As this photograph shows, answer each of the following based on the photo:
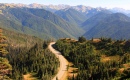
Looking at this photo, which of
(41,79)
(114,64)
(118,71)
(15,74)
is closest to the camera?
(118,71)

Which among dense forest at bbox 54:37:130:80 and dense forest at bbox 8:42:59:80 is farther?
dense forest at bbox 8:42:59:80

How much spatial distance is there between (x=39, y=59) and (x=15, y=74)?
90.4ft

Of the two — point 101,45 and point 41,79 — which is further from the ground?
point 101,45

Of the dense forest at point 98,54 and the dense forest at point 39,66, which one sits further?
the dense forest at point 39,66

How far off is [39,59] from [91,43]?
46.7 metres

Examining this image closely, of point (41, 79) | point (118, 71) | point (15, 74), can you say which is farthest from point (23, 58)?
point (118, 71)

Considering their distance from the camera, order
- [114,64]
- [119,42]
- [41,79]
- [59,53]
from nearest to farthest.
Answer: [114,64] < [41,79] < [119,42] < [59,53]

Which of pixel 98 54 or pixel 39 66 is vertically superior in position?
pixel 98 54

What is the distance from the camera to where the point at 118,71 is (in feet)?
277

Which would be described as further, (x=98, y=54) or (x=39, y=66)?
(x=39, y=66)

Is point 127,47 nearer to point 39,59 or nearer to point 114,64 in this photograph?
point 114,64

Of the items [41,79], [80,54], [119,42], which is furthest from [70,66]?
[119,42]

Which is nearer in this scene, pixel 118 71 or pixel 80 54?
pixel 118 71

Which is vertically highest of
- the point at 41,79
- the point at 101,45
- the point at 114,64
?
the point at 101,45
